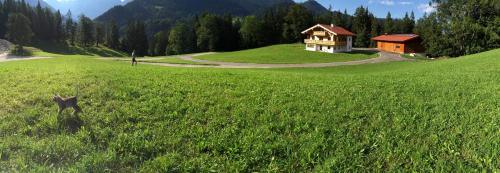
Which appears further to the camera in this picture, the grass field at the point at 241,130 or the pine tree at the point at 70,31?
the pine tree at the point at 70,31

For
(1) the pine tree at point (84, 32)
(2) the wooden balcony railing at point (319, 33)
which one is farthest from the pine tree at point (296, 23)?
(1) the pine tree at point (84, 32)

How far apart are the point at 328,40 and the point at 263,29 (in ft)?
109

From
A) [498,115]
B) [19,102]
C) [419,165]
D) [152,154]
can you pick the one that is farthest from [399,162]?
[19,102]

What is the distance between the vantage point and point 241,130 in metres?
8.27

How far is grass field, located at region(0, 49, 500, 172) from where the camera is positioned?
6762mm

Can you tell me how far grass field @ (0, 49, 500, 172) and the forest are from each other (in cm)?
6136

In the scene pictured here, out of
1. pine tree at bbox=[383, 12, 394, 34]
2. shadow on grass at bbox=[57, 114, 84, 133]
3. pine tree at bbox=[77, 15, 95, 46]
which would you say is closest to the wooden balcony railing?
pine tree at bbox=[383, 12, 394, 34]

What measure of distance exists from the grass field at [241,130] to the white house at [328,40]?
64.7 meters

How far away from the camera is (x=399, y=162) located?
273 inches

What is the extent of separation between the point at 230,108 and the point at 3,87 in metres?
7.34

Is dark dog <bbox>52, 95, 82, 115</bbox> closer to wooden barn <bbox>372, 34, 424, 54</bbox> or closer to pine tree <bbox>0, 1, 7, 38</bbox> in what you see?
wooden barn <bbox>372, 34, 424, 54</bbox>

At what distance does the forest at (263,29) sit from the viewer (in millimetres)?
63594

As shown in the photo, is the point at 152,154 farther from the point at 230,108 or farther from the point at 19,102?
the point at 19,102

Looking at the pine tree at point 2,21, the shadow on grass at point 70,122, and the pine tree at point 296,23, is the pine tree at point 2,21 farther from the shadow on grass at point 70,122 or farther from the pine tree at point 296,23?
the shadow on grass at point 70,122
